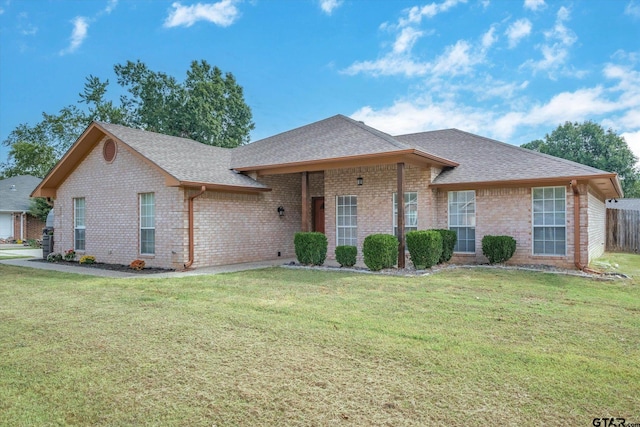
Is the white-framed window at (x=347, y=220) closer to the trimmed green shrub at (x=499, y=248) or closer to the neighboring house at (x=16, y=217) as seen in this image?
the trimmed green shrub at (x=499, y=248)

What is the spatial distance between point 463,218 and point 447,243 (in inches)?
47.2

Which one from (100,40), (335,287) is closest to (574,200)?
(335,287)

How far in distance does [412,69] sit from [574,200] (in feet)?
32.1

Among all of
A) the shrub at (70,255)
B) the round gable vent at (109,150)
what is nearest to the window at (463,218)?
the round gable vent at (109,150)

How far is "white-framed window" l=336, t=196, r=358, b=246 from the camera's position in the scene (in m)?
13.7

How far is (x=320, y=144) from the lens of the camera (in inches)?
527

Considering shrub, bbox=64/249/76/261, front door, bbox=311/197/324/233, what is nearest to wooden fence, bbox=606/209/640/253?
front door, bbox=311/197/324/233

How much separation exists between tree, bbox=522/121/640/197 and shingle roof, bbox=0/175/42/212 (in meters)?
46.0

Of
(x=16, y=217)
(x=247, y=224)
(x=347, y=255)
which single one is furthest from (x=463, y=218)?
(x=16, y=217)

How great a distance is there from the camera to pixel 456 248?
12.7m

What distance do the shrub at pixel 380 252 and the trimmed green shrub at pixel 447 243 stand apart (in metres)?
1.96

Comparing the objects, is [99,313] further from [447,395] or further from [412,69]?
[412,69]

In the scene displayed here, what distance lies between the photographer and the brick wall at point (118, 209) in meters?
11.8

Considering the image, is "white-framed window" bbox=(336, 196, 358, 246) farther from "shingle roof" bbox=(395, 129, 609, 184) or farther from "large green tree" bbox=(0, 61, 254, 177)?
"large green tree" bbox=(0, 61, 254, 177)
